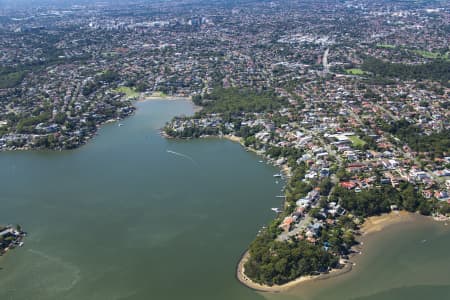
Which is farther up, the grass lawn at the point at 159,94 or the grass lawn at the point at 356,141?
the grass lawn at the point at 356,141

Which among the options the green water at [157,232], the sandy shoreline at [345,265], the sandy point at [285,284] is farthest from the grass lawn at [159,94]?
the sandy point at [285,284]

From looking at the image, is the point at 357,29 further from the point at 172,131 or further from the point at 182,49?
the point at 172,131

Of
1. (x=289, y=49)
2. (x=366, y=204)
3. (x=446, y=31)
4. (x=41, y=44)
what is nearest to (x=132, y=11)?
(x=41, y=44)

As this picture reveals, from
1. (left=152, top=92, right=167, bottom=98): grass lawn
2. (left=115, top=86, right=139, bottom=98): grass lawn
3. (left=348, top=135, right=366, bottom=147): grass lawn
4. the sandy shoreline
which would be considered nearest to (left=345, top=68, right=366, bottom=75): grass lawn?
(left=152, top=92, right=167, bottom=98): grass lawn

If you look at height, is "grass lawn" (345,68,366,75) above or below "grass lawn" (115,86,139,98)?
above

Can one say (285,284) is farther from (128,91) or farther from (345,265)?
(128,91)

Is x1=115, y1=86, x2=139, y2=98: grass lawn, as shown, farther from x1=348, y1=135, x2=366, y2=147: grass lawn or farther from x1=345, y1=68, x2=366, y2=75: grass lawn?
x1=348, y1=135, x2=366, y2=147: grass lawn

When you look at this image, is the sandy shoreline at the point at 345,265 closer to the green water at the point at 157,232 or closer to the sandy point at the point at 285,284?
the sandy point at the point at 285,284
